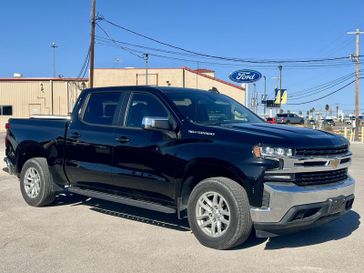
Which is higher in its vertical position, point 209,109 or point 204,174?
point 209,109

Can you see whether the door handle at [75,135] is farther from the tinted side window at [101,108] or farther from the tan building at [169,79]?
the tan building at [169,79]

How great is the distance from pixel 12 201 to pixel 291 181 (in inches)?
205

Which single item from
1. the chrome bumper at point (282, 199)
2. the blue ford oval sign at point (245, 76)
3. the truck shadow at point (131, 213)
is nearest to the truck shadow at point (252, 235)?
the truck shadow at point (131, 213)

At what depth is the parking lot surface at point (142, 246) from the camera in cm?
487

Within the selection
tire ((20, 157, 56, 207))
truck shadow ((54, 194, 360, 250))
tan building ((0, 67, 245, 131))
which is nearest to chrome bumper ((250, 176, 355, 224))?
truck shadow ((54, 194, 360, 250))

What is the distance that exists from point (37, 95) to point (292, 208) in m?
42.0

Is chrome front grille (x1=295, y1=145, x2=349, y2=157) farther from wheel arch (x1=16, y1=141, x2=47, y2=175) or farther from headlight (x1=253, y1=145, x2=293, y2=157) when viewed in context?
wheel arch (x1=16, y1=141, x2=47, y2=175)

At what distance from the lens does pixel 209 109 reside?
6344 millimetres

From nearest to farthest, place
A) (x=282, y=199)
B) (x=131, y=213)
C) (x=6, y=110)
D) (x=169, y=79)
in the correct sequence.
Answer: (x=282, y=199)
(x=131, y=213)
(x=169, y=79)
(x=6, y=110)

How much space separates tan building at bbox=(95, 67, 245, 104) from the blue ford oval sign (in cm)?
2031

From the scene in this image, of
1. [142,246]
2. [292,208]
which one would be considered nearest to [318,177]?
[292,208]

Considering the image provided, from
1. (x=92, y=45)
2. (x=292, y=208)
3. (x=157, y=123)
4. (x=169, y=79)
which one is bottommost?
(x=292, y=208)

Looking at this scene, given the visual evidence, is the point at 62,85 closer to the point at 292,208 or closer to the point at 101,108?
the point at 101,108

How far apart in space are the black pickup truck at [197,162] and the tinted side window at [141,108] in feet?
0.05
